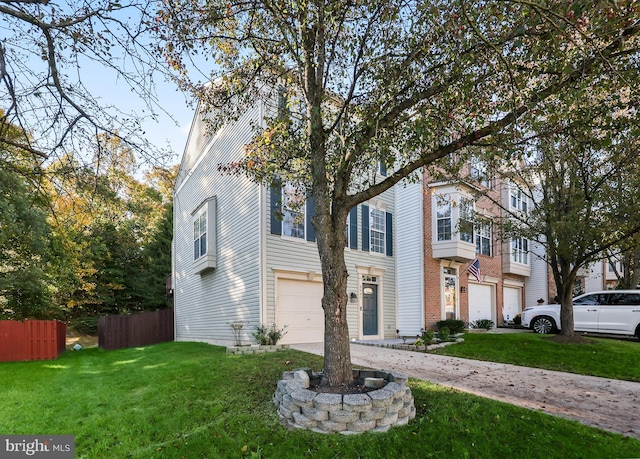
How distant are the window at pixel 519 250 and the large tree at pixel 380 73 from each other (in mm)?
15215

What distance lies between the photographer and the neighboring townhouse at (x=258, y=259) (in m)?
11.0

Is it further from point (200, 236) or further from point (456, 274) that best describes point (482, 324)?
point (200, 236)

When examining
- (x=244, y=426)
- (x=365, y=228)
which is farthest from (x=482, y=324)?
→ (x=244, y=426)

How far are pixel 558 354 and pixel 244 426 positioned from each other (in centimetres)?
850

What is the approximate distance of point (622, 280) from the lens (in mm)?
17953

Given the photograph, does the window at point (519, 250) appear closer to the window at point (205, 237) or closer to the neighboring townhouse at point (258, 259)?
the neighboring townhouse at point (258, 259)

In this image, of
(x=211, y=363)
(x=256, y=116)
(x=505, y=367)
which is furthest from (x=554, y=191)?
(x=211, y=363)

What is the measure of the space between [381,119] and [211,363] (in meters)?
5.91

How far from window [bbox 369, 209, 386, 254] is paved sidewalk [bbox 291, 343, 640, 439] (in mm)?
A: 5090

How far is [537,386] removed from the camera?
697 centimetres

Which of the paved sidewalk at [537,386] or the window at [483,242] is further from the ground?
the window at [483,242]

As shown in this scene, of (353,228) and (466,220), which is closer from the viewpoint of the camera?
(466,220)

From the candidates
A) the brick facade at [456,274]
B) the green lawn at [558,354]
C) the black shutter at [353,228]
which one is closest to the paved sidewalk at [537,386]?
the green lawn at [558,354]

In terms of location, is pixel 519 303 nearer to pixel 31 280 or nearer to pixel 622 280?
pixel 622 280
